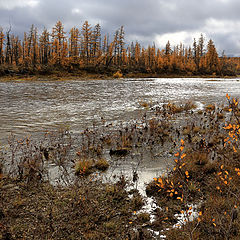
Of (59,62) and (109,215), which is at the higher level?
(59,62)

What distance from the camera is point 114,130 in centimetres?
920

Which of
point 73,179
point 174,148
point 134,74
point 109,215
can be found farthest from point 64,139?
point 134,74

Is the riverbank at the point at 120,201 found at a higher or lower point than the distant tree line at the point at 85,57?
lower

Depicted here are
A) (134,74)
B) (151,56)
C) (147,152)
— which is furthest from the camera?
(151,56)

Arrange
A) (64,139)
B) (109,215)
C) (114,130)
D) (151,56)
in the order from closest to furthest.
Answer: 1. (109,215)
2. (64,139)
3. (114,130)
4. (151,56)

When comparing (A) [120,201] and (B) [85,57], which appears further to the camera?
(B) [85,57]

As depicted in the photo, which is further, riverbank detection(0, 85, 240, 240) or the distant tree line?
the distant tree line

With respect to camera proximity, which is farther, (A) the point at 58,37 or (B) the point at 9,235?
(A) the point at 58,37

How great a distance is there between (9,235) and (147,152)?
456 centimetres

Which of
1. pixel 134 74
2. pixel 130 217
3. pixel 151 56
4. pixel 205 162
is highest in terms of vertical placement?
pixel 151 56

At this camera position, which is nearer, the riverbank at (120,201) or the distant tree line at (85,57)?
the riverbank at (120,201)

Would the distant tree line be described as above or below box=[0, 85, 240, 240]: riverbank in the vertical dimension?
above

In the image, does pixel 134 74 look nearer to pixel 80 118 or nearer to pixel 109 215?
pixel 80 118

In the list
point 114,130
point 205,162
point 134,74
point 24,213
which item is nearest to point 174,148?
point 205,162
